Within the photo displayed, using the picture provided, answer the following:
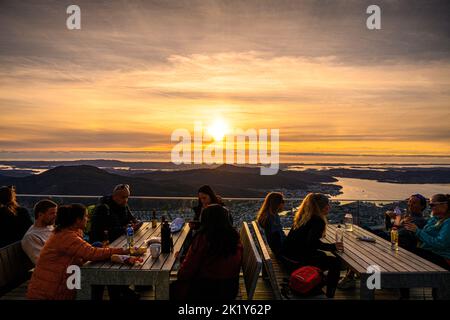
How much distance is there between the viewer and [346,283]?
479 centimetres

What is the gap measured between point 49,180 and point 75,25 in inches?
1628

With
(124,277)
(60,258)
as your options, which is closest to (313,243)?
(124,277)

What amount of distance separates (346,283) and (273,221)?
1.24m

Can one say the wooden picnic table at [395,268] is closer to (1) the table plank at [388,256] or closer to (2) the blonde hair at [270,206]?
(1) the table plank at [388,256]

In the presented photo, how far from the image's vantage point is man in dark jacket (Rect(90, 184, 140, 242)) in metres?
4.62

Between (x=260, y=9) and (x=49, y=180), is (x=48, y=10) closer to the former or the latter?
(x=260, y=9)

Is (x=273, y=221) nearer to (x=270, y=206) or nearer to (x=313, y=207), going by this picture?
(x=270, y=206)

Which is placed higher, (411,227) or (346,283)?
(411,227)

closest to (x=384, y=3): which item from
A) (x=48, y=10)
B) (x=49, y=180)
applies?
(x=48, y=10)

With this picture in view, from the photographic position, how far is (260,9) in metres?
8.49

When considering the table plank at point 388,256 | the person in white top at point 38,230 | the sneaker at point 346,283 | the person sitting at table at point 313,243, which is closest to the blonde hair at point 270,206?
the person sitting at table at point 313,243

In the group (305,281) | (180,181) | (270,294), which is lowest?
(180,181)

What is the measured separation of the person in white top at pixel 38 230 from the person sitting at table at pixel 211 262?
5.46 ft

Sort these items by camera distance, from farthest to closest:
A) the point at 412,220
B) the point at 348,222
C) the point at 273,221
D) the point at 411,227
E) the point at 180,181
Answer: the point at 180,181 → the point at 348,222 → the point at 412,220 → the point at 273,221 → the point at 411,227
